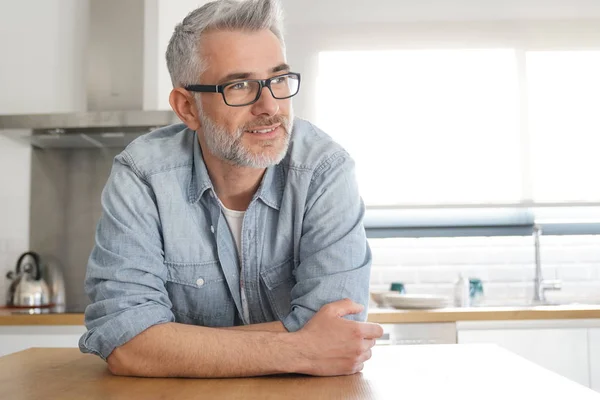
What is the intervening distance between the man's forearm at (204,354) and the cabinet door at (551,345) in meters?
1.83

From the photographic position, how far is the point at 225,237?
171 centimetres

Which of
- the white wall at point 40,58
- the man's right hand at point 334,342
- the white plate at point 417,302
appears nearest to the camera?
the man's right hand at point 334,342

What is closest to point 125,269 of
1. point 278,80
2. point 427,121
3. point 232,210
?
point 232,210

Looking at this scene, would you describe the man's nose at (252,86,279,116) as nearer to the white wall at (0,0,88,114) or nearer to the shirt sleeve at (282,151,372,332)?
the shirt sleeve at (282,151,372,332)

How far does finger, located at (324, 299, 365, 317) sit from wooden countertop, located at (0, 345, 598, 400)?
0.38 feet

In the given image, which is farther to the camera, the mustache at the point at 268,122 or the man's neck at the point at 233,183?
the man's neck at the point at 233,183

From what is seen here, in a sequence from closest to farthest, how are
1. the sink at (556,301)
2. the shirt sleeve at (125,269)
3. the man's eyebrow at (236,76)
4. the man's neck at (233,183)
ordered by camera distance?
1. the shirt sleeve at (125,269)
2. the man's eyebrow at (236,76)
3. the man's neck at (233,183)
4. the sink at (556,301)

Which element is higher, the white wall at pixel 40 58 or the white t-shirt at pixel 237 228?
the white wall at pixel 40 58

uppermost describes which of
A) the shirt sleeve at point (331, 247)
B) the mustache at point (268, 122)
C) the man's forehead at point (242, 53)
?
the man's forehead at point (242, 53)

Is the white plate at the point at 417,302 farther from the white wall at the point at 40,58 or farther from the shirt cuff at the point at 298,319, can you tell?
the white wall at the point at 40,58

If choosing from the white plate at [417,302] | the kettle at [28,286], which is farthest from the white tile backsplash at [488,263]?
the kettle at [28,286]

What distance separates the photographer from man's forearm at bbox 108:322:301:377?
53.0 inches

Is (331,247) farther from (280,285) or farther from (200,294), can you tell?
(200,294)

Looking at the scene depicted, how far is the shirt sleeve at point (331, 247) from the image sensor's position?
152 cm
